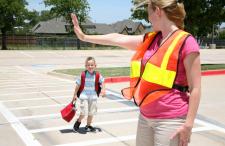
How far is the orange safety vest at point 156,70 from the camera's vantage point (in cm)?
303

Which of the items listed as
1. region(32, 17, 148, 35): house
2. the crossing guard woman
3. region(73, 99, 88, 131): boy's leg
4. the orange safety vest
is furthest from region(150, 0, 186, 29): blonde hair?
region(32, 17, 148, 35): house

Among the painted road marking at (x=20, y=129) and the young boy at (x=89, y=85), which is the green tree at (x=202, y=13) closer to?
the painted road marking at (x=20, y=129)

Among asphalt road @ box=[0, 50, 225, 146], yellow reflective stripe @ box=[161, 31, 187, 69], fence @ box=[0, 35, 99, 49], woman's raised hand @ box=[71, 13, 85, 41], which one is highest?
woman's raised hand @ box=[71, 13, 85, 41]

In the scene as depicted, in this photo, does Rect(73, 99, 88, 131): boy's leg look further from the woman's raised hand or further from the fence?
the fence

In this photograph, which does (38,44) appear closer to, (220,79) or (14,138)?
(220,79)

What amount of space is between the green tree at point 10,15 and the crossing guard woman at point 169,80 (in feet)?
166

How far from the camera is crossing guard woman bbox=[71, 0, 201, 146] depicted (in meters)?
2.98

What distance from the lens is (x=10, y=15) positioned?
171 feet

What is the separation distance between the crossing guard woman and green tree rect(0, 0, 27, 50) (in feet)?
166

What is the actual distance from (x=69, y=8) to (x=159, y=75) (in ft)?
180

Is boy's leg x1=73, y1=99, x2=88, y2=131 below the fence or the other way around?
the other way around

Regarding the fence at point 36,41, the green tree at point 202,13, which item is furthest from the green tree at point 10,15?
the green tree at point 202,13

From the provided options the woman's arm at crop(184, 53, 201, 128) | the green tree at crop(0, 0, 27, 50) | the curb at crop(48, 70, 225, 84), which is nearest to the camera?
the woman's arm at crop(184, 53, 201, 128)

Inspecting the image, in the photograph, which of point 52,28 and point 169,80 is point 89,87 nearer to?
point 169,80
